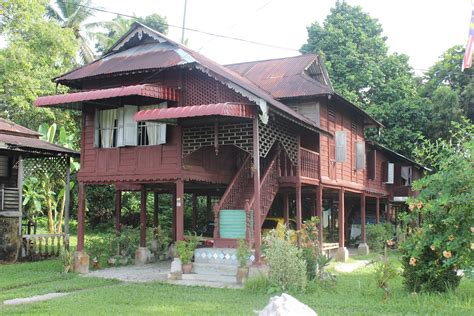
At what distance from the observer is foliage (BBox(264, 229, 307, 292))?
418 inches

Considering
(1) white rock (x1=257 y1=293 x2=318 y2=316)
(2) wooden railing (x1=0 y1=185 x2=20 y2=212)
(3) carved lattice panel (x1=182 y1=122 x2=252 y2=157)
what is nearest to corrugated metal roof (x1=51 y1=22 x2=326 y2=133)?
(3) carved lattice panel (x1=182 y1=122 x2=252 y2=157)

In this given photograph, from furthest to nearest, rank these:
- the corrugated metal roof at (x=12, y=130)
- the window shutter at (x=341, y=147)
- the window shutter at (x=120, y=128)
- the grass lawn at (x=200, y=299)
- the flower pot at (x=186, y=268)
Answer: the corrugated metal roof at (x=12, y=130)
the window shutter at (x=341, y=147)
the window shutter at (x=120, y=128)
the flower pot at (x=186, y=268)
the grass lawn at (x=200, y=299)

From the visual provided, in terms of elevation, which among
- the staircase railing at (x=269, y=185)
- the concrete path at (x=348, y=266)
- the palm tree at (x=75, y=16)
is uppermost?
the palm tree at (x=75, y=16)

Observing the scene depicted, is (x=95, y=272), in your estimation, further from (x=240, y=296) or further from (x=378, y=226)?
(x=378, y=226)

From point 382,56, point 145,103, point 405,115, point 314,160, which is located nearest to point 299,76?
point 314,160

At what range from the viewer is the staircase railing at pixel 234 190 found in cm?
1345

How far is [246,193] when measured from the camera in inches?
607

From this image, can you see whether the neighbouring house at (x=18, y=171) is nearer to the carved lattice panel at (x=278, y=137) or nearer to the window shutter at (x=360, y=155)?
the carved lattice panel at (x=278, y=137)

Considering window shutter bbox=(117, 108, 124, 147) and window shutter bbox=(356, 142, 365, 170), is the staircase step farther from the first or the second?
window shutter bbox=(356, 142, 365, 170)

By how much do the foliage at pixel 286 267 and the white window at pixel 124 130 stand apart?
472cm

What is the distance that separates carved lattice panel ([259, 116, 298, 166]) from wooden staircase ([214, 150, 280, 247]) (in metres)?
0.42

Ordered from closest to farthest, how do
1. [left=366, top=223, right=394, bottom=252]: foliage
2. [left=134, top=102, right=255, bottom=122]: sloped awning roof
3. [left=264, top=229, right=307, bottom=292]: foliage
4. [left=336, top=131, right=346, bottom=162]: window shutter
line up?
1. [left=264, top=229, right=307, bottom=292]: foliage
2. [left=134, top=102, right=255, bottom=122]: sloped awning roof
3. [left=336, top=131, right=346, bottom=162]: window shutter
4. [left=366, top=223, right=394, bottom=252]: foliage

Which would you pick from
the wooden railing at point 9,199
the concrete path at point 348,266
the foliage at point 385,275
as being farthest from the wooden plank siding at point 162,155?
Answer: the foliage at point 385,275

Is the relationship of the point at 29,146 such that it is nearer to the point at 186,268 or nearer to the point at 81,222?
the point at 81,222
